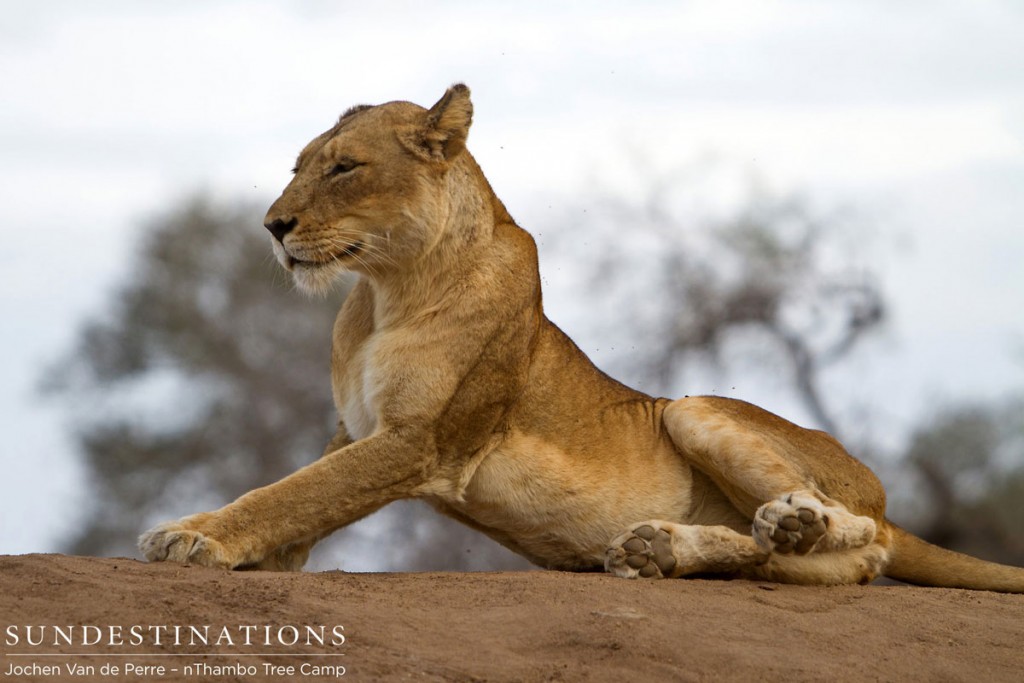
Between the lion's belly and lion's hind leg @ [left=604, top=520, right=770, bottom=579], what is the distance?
1.46 feet

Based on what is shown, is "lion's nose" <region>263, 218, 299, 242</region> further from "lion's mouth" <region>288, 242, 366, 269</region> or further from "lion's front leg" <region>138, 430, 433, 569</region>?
"lion's front leg" <region>138, 430, 433, 569</region>

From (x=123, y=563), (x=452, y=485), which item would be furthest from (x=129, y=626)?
(x=452, y=485)

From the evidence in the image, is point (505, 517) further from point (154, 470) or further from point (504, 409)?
point (154, 470)

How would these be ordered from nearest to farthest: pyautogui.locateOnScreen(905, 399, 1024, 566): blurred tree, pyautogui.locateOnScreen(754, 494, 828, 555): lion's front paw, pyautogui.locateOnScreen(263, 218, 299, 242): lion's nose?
pyautogui.locateOnScreen(754, 494, 828, 555): lion's front paw
pyautogui.locateOnScreen(263, 218, 299, 242): lion's nose
pyautogui.locateOnScreen(905, 399, 1024, 566): blurred tree

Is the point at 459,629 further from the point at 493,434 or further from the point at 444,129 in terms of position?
the point at 444,129

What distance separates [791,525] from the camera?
548 centimetres

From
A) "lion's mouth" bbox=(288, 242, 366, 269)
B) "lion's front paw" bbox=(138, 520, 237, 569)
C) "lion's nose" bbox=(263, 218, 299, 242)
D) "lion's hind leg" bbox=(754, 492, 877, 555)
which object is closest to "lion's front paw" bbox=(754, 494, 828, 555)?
"lion's hind leg" bbox=(754, 492, 877, 555)

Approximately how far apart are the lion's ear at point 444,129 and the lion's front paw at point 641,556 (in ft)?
5.51

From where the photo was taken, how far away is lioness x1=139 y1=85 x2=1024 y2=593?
18.2 feet

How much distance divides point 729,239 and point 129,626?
41.0 feet

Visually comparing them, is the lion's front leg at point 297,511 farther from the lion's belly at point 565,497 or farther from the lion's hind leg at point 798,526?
the lion's hind leg at point 798,526

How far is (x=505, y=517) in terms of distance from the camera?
5973mm

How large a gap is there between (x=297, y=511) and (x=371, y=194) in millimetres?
1263

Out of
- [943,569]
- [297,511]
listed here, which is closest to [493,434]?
[297,511]
